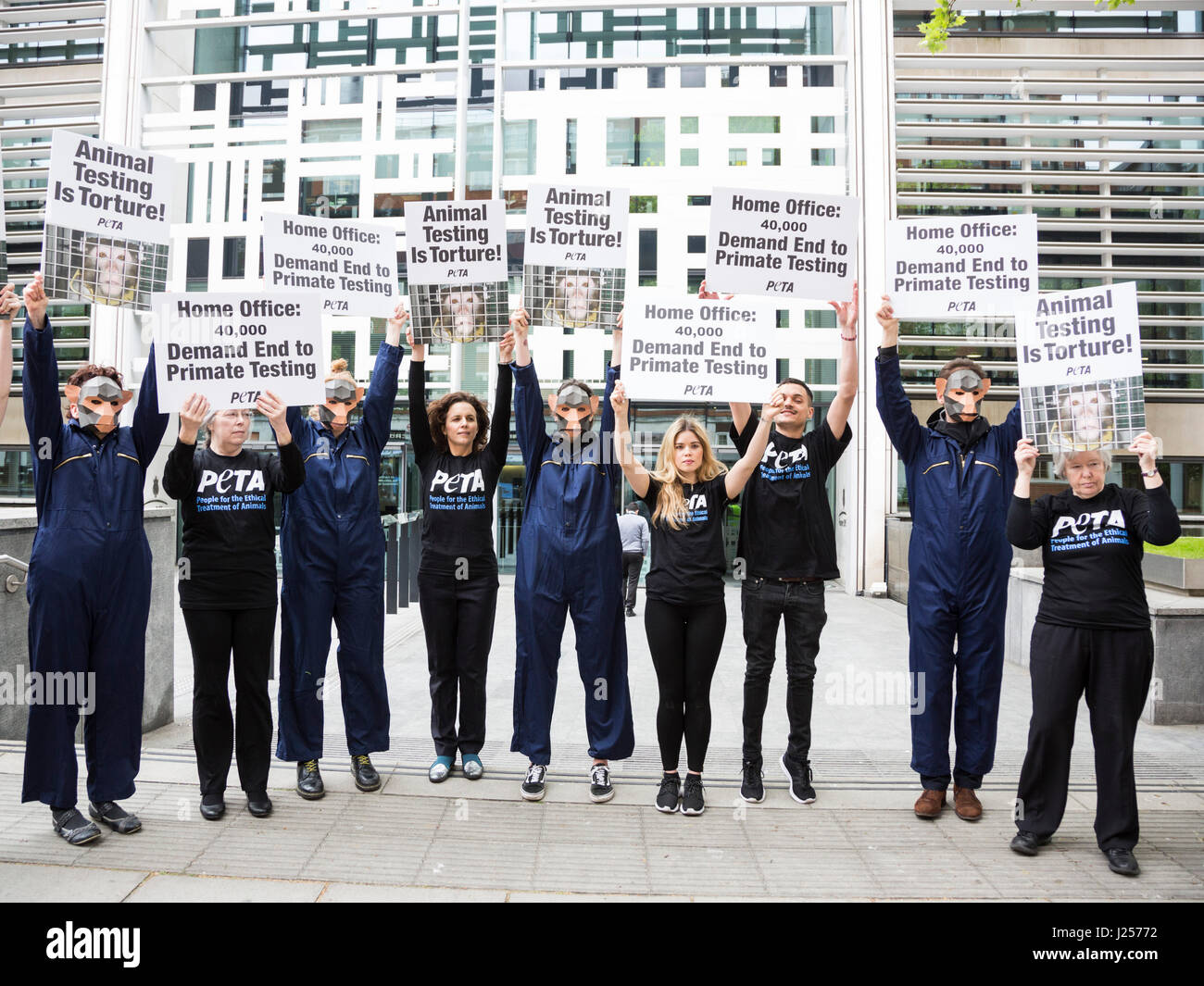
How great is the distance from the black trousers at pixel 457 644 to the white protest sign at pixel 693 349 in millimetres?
1370

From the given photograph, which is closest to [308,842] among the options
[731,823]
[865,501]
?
[731,823]

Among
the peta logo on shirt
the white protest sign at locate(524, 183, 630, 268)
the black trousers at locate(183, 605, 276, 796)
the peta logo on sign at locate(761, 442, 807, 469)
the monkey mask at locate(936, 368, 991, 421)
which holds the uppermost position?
the white protest sign at locate(524, 183, 630, 268)

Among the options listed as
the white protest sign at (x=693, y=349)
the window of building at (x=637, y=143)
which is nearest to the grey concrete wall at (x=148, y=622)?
the white protest sign at (x=693, y=349)

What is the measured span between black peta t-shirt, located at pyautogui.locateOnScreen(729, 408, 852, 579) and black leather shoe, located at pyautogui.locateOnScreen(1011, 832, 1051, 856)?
1433mm

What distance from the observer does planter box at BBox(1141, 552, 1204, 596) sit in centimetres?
720

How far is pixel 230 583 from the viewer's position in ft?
13.8

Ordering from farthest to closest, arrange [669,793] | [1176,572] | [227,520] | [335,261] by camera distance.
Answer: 1. [1176,572]
2. [335,261]
3. [669,793]
4. [227,520]

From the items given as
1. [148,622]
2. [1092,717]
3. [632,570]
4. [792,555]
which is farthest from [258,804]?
[632,570]

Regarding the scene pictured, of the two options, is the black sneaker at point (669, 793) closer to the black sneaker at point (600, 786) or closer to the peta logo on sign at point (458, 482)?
the black sneaker at point (600, 786)

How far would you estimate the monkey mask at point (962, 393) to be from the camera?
4523mm

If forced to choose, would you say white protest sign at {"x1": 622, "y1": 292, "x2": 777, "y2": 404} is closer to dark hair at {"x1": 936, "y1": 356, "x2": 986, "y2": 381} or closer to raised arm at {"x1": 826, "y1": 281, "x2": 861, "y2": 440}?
raised arm at {"x1": 826, "y1": 281, "x2": 861, "y2": 440}

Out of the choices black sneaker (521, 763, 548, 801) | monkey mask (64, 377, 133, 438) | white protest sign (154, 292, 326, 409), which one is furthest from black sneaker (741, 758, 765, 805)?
monkey mask (64, 377, 133, 438)

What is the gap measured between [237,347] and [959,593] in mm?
3669

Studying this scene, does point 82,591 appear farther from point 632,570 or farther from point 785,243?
point 632,570
